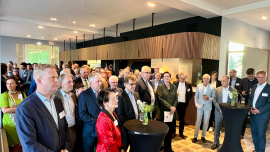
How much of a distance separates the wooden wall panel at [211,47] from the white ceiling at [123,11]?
685mm

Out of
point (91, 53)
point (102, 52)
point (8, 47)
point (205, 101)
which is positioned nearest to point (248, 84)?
point (205, 101)

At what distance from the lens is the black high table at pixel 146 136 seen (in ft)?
6.26

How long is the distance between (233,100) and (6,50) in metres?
13.0

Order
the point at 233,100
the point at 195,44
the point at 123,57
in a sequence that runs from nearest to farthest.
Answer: the point at 233,100 < the point at 195,44 < the point at 123,57

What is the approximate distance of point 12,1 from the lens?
4969 mm

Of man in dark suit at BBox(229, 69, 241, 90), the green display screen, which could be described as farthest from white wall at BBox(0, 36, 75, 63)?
man in dark suit at BBox(229, 69, 241, 90)

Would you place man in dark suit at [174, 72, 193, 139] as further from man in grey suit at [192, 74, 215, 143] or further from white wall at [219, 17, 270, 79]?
white wall at [219, 17, 270, 79]

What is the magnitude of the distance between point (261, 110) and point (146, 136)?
2.36m

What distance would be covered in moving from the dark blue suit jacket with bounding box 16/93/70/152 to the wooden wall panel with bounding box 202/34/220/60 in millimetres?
4445

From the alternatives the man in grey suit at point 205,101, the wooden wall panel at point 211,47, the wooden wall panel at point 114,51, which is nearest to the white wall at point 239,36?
the wooden wall panel at point 211,47

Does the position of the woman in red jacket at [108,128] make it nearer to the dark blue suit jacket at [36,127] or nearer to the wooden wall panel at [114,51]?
the dark blue suit jacket at [36,127]

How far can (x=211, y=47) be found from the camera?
5.17m

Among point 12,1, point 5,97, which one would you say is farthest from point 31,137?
point 12,1

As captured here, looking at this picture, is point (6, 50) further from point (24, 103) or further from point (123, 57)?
point (24, 103)
